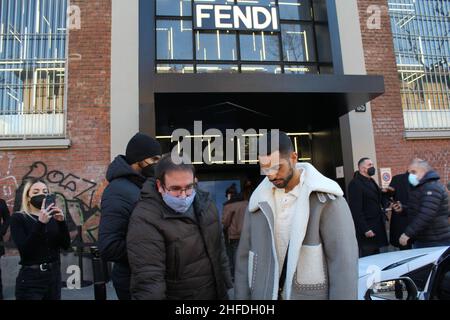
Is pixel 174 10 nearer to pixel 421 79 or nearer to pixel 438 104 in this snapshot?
pixel 421 79

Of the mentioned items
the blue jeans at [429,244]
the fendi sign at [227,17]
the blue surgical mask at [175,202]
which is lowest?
the blue jeans at [429,244]

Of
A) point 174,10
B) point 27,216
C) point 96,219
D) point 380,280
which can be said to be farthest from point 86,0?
point 380,280

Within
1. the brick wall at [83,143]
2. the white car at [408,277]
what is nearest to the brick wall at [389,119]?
the white car at [408,277]

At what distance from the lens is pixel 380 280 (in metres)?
3.36

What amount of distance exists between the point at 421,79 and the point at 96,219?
Answer: 7892mm

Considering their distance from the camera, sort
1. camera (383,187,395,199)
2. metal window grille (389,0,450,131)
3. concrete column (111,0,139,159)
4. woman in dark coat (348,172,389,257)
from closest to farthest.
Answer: woman in dark coat (348,172,389,257) < camera (383,187,395,199) < concrete column (111,0,139,159) < metal window grille (389,0,450,131)

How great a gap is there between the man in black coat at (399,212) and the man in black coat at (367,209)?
26 centimetres

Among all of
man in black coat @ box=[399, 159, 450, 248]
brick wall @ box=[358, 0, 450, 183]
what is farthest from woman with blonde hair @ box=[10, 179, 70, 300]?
brick wall @ box=[358, 0, 450, 183]

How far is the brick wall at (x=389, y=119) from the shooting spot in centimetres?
823

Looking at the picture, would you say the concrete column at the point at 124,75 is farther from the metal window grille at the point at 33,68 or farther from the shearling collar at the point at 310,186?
the shearling collar at the point at 310,186

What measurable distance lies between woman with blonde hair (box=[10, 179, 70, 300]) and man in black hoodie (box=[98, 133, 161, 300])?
1.27m

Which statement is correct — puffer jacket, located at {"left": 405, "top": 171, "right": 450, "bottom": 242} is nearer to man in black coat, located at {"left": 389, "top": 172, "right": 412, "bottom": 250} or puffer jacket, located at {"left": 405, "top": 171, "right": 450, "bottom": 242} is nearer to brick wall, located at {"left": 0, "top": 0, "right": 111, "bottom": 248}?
man in black coat, located at {"left": 389, "top": 172, "right": 412, "bottom": 250}

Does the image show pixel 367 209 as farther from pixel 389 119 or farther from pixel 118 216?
pixel 118 216

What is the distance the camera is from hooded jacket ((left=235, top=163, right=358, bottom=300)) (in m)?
2.05
